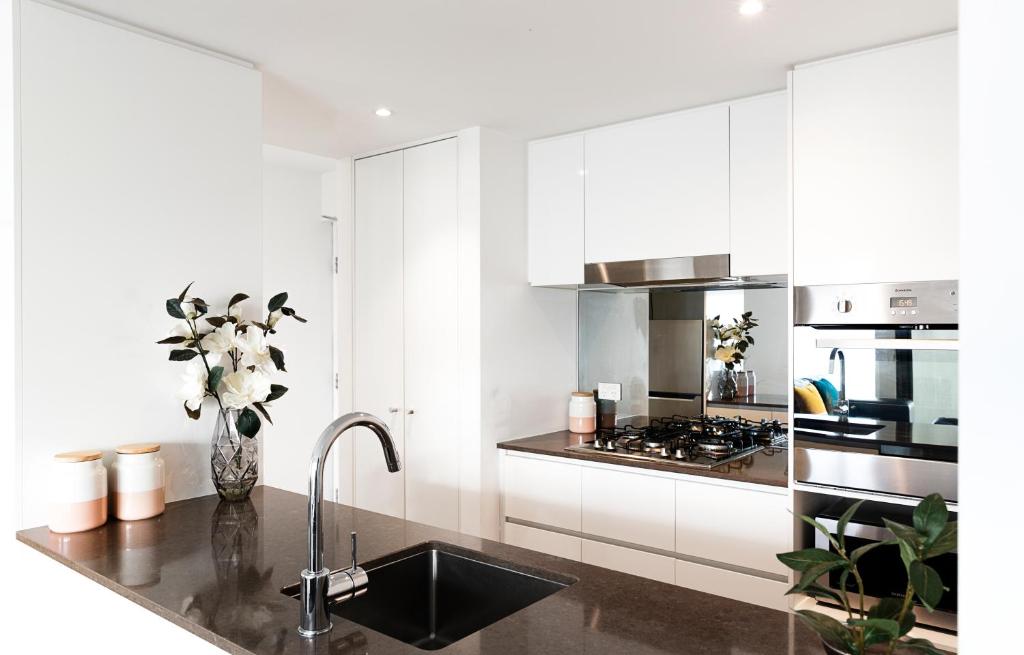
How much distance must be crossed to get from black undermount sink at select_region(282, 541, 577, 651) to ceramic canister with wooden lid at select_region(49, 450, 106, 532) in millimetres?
836

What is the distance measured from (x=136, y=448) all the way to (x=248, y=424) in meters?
0.31

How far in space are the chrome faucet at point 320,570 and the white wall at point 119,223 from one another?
1081 millimetres

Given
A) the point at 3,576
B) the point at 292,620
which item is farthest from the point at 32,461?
the point at 292,620

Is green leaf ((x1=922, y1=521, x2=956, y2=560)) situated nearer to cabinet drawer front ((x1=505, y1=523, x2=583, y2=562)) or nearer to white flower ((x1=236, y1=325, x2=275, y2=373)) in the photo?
white flower ((x1=236, y1=325, x2=275, y2=373))

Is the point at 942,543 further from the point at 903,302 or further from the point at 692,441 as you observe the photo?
the point at 692,441

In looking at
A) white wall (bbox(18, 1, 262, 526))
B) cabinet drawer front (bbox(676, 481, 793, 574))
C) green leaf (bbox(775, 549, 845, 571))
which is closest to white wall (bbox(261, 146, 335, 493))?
white wall (bbox(18, 1, 262, 526))

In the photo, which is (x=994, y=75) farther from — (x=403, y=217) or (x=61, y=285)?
(x=403, y=217)

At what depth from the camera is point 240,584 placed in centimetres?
152

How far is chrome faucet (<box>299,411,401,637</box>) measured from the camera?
1.30 metres

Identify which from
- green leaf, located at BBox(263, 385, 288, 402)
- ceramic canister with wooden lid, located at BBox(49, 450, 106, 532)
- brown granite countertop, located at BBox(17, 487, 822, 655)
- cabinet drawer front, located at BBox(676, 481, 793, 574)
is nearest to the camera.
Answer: brown granite countertop, located at BBox(17, 487, 822, 655)

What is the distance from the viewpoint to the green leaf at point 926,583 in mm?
767

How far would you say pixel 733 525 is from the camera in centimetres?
261

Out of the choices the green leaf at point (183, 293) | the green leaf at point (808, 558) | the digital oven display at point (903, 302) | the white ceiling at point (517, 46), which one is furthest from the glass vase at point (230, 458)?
the digital oven display at point (903, 302)

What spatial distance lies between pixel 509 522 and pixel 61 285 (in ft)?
6.91
